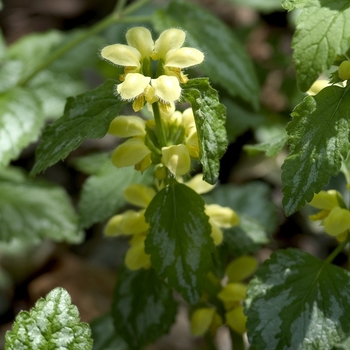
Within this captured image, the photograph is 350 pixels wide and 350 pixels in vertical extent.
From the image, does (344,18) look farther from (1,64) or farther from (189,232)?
(1,64)

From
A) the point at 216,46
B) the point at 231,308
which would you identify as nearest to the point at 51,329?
the point at 231,308

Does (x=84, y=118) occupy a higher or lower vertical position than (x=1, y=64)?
higher


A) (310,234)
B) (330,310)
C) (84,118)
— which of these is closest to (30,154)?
(310,234)

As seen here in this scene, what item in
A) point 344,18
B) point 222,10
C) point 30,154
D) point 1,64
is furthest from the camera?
point 222,10

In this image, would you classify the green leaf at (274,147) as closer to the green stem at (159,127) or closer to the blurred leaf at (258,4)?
the green stem at (159,127)

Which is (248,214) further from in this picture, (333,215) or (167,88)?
(167,88)

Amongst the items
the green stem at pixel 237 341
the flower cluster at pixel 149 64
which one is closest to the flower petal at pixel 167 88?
the flower cluster at pixel 149 64

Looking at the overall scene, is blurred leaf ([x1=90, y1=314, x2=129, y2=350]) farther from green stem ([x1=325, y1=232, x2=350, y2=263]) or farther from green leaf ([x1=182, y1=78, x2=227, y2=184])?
green leaf ([x1=182, y1=78, x2=227, y2=184])
